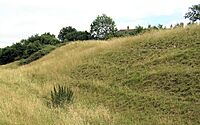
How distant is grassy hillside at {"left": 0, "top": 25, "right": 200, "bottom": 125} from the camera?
11.4 m

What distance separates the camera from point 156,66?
18.4 metres

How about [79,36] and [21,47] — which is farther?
[79,36]

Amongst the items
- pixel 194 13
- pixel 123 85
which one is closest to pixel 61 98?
pixel 123 85

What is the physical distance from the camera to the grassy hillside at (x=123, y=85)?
11.4 m

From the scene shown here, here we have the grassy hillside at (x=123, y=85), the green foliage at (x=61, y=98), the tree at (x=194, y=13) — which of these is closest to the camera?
the grassy hillside at (x=123, y=85)

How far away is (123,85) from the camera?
17.5m

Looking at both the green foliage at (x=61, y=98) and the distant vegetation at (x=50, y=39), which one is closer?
the green foliage at (x=61, y=98)

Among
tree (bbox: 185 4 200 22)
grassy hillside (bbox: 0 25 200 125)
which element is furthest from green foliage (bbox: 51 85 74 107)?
tree (bbox: 185 4 200 22)

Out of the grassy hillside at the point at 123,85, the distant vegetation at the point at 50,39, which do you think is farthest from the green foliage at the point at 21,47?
the grassy hillside at the point at 123,85

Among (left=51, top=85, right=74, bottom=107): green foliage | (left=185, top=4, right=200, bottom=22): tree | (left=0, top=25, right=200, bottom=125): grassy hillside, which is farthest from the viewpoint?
(left=185, top=4, right=200, bottom=22): tree

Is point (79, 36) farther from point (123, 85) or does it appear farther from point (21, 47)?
point (123, 85)

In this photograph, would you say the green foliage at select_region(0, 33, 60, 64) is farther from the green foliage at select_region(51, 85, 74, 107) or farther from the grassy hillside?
the green foliage at select_region(51, 85, 74, 107)

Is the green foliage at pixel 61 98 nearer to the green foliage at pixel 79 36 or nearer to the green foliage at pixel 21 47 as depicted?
the green foliage at pixel 21 47

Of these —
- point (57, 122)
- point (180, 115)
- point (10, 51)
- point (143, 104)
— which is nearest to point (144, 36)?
point (143, 104)
